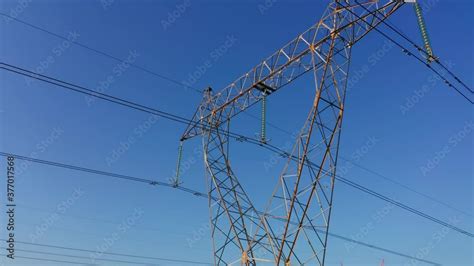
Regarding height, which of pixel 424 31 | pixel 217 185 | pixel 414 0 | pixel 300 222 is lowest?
pixel 300 222

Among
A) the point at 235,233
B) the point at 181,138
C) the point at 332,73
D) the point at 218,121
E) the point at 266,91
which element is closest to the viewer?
the point at 332,73

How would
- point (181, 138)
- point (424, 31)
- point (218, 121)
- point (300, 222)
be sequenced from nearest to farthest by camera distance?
point (424, 31)
point (300, 222)
point (218, 121)
point (181, 138)

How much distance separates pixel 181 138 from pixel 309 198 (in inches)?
497

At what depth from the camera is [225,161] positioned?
2634 centimetres

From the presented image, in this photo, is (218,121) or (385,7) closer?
(385,7)

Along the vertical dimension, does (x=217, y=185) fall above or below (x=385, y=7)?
below

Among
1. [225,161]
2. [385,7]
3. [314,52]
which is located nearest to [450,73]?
[385,7]

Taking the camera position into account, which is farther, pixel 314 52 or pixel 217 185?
pixel 217 185

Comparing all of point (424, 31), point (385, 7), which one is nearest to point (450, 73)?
point (424, 31)

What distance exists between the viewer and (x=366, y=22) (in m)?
21.0

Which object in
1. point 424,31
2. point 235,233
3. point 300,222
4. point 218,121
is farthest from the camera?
point 218,121

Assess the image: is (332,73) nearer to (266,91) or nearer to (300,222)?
(266,91)

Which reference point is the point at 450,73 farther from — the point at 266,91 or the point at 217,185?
the point at 217,185

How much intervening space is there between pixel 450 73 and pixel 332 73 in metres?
5.51
